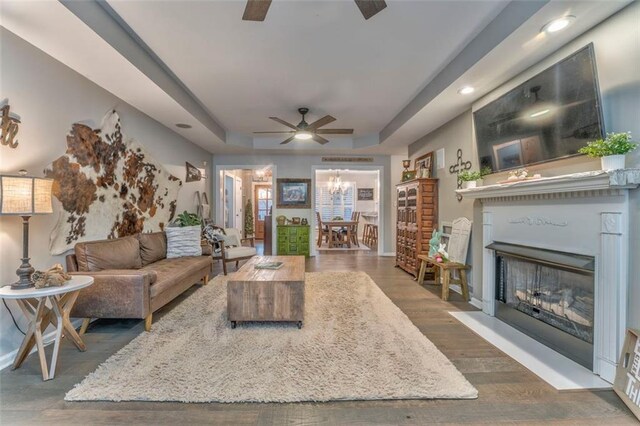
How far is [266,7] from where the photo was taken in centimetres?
176

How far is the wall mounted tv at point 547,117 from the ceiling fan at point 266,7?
1.51 m

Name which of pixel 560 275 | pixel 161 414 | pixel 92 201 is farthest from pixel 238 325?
pixel 560 275

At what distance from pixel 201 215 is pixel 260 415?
15.8 ft

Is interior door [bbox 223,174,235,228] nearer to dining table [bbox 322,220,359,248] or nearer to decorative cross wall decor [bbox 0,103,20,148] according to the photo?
dining table [bbox 322,220,359,248]

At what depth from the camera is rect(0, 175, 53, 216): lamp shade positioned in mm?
1833

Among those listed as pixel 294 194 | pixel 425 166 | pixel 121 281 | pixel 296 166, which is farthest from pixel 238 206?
pixel 121 281

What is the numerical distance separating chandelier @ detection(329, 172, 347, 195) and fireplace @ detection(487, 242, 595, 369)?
23.3 ft

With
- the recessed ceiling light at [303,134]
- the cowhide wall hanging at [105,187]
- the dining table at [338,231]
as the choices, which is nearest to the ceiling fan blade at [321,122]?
the recessed ceiling light at [303,134]

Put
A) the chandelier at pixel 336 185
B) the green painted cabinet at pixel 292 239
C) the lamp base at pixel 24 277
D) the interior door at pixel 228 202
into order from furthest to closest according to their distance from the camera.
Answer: the chandelier at pixel 336 185
the interior door at pixel 228 202
the green painted cabinet at pixel 292 239
the lamp base at pixel 24 277

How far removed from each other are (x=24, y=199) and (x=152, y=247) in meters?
1.87

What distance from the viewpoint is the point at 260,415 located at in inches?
62.9

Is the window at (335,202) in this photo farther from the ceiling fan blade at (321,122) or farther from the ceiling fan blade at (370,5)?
the ceiling fan blade at (370,5)

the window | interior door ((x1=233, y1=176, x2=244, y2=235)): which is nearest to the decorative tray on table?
interior door ((x1=233, y1=176, x2=244, y2=235))

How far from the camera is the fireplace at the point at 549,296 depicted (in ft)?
6.98
